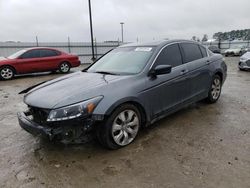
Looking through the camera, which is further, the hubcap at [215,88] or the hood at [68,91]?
the hubcap at [215,88]

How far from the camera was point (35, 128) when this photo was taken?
2.84m

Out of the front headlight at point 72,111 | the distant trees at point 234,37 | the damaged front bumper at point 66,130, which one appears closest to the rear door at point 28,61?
the damaged front bumper at point 66,130

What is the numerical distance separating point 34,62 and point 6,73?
125 centimetres

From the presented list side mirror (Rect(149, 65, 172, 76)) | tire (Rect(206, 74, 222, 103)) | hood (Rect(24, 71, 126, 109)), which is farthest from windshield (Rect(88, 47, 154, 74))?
tire (Rect(206, 74, 222, 103))

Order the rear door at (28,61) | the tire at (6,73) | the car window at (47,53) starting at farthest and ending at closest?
the car window at (47,53)
the rear door at (28,61)
the tire at (6,73)

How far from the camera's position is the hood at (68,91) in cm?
281

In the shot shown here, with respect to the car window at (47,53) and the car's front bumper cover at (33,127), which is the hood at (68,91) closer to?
the car's front bumper cover at (33,127)

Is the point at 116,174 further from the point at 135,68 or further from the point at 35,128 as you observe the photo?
the point at 135,68

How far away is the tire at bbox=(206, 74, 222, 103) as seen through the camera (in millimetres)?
5008

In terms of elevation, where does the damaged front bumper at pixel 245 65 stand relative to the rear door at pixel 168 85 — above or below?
below

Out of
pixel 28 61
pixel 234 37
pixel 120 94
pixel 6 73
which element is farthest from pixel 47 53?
pixel 234 37

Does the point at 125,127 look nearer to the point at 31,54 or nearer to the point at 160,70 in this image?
the point at 160,70

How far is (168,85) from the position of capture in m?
3.71

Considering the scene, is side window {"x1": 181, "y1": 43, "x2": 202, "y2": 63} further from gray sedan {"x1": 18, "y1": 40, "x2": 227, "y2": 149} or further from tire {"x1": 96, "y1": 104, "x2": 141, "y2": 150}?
tire {"x1": 96, "y1": 104, "x2": 141, "y2": 150}
